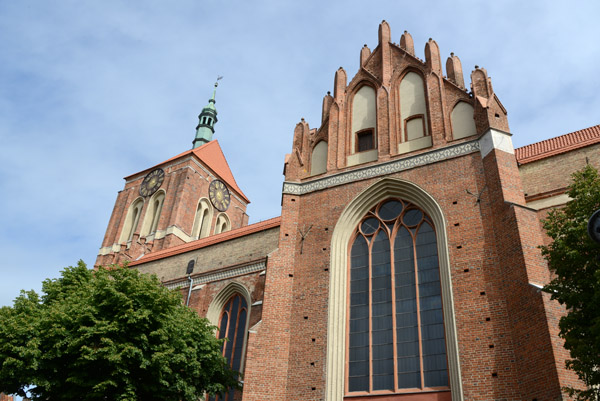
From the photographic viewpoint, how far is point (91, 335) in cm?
1361

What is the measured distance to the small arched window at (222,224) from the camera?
1630 inches

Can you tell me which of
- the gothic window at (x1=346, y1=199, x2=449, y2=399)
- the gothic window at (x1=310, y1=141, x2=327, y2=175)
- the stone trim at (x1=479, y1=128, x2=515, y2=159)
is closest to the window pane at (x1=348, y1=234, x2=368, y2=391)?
the gothic window at (x1=346, y1=199, x2=449, y2=399)

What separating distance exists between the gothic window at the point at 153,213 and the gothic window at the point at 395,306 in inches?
1014

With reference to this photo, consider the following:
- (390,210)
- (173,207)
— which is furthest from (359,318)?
(173,207)

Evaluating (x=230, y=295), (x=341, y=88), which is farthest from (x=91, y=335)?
(x=341, y=88)

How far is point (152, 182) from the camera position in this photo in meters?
41.2

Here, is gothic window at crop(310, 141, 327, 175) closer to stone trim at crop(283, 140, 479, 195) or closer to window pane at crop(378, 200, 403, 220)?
stone trim at crop(283, 140, 479, 195)

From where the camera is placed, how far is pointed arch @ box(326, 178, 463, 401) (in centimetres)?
1282

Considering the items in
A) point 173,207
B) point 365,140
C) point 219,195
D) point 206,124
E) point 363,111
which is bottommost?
point 365,140

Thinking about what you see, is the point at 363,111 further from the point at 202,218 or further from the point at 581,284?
the point at 202,218

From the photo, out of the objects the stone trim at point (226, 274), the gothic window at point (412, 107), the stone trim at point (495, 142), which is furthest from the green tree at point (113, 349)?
the stone trim at point (495, 142)

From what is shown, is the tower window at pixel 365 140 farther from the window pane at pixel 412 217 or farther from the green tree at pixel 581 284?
the green tree at pixel 581 284

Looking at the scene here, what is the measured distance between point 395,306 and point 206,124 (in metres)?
40.5

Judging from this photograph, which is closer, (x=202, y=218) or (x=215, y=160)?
(x=202, y=218)
